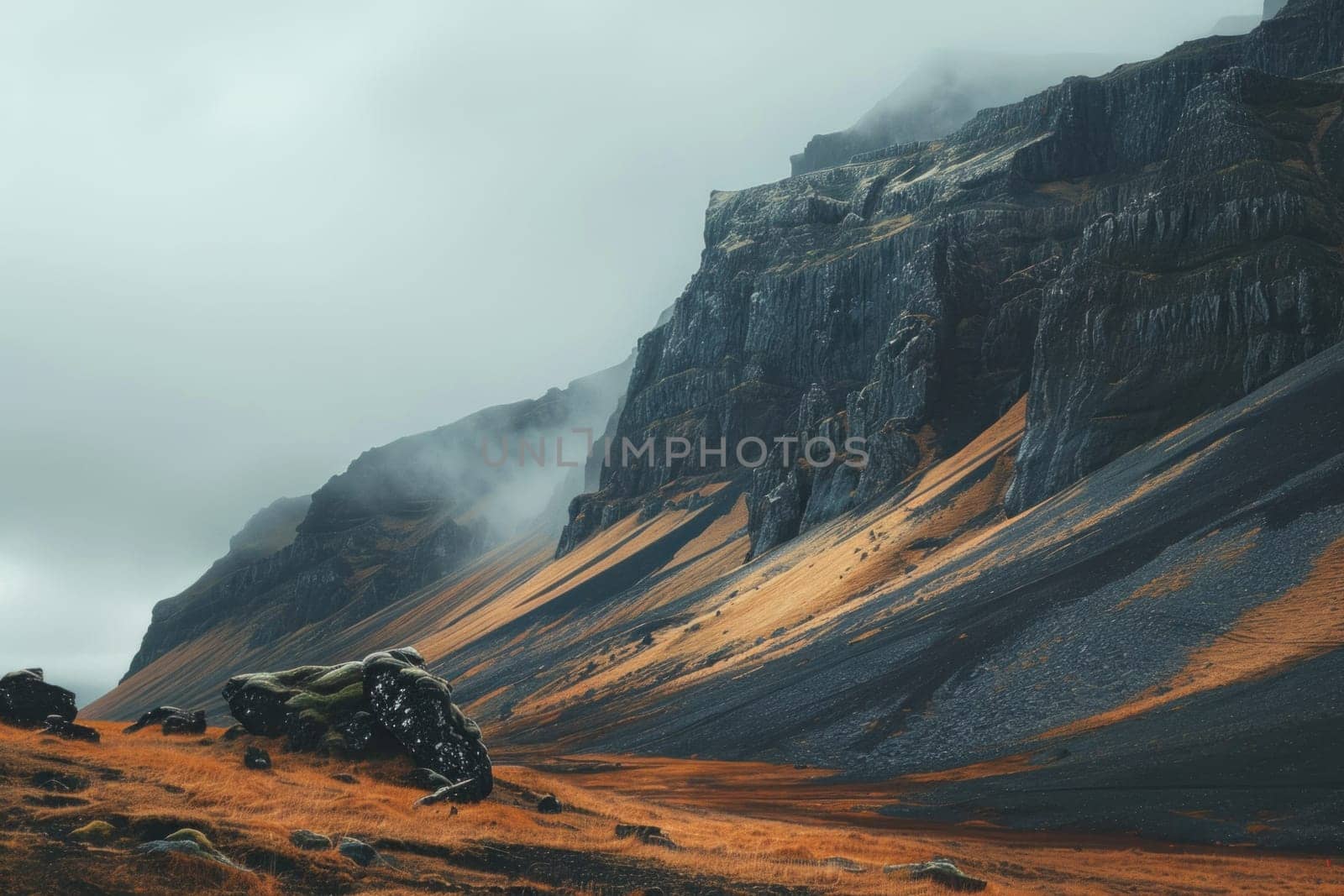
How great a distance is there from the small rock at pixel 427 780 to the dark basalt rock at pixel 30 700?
11.7 metres

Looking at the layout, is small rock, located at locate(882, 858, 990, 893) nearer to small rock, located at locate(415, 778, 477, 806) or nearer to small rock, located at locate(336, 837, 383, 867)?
small rock, located at locate(336, 837, 383, 867)

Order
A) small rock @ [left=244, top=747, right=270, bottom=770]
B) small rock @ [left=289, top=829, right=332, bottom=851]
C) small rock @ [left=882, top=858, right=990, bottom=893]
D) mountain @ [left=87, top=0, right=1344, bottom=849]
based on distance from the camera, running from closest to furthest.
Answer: small rock @ [left=289, top=829, right=332, bottom=851] < small rock @ [left=882, top=858, right=990, bottom=893] < small rock @ [left=244, top=747, right=270, bottom=770] < mountain @ [left=87, top=0, right=1344, bottom=849]

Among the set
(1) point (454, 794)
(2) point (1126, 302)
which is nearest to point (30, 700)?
(1) point (454, 794)

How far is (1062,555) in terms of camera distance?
66812 millimetres

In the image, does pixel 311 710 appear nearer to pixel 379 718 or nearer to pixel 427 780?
pixel 379 718

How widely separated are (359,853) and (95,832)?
5.41m

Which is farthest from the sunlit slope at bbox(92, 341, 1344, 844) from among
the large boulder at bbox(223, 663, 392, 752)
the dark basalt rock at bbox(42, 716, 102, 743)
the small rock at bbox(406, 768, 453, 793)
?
the dark basalt rock at bbox(42, 716, 102, 743)

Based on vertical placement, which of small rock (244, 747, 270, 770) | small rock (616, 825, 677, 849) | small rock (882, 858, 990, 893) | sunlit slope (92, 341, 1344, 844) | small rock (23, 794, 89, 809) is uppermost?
small rock (23, 794, 89, 809)

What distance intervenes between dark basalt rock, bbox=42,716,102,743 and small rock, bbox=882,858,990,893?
24.9 meters

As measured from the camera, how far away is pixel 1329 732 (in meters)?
34.9

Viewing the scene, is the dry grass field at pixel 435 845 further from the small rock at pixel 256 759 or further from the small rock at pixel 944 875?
the small rock at pixel 256 759

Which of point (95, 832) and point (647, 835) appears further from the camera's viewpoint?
point (647, 835)

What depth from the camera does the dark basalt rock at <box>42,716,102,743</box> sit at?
2967 cm

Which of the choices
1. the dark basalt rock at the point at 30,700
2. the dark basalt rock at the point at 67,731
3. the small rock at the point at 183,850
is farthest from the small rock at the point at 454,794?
the dark basalt rock at the point at 30,700
